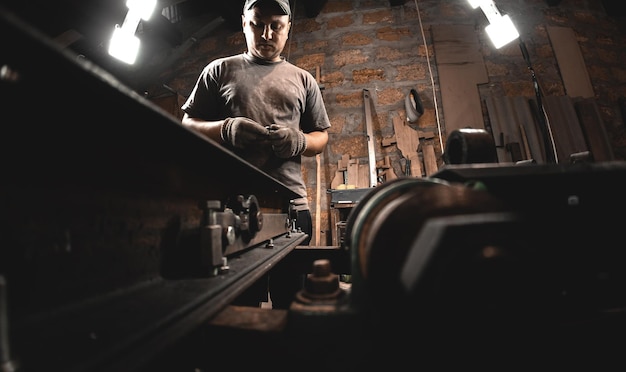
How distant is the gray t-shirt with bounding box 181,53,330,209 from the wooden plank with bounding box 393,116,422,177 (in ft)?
8.21

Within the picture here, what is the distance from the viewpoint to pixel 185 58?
17.8 feet

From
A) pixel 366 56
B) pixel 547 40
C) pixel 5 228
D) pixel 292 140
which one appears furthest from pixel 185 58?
pixel 547 40

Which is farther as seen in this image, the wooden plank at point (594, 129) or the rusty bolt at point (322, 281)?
the wooden plank at point (594, 129)

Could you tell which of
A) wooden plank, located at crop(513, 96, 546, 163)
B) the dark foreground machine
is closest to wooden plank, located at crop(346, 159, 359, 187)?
wooden plank, located at crop(513, 96, 546, 163)

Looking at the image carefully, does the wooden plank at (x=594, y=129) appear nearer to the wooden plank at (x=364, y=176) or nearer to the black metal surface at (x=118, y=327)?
the wooden plank at (x=364, y=176)

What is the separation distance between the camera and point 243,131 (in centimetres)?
161

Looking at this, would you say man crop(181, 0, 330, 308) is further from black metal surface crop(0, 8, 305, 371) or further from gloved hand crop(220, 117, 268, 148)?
black metal surface crop(0, 8, 305, 371)

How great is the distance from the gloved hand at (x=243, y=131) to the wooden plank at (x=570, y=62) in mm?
5944

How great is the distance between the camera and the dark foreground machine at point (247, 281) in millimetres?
423

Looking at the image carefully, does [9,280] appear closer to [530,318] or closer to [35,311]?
[35,311]

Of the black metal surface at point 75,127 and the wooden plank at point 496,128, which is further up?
the wooden plank at point 496,128

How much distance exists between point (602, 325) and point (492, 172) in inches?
18.0

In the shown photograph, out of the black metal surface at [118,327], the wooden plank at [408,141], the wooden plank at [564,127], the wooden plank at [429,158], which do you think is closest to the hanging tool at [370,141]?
the wooden plank at [408,141]

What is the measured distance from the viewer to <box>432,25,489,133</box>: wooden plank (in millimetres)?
4281
